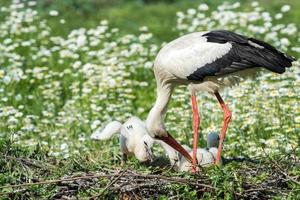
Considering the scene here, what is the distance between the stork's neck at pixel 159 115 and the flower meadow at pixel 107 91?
20.6 inches

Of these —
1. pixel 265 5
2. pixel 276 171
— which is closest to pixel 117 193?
pixel 276 171

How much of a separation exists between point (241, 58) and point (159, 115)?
83cm

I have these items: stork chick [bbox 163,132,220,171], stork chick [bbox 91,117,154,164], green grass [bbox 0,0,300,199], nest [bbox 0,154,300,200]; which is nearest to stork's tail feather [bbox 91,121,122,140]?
stork chick [bbox 91,117,154,164]

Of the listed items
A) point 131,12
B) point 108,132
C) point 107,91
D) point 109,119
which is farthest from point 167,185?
point 131,12

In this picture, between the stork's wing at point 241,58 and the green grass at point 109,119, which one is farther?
the stork's wing at point 241,58

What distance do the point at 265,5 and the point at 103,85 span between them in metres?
5.18

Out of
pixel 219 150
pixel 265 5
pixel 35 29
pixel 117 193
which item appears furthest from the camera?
pixel 265 5

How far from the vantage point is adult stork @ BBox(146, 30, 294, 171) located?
8.63 metres

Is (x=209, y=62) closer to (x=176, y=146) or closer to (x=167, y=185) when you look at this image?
(x=176, y=146)

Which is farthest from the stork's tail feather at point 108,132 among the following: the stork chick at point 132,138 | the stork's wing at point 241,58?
the stork's wing at point 241,58

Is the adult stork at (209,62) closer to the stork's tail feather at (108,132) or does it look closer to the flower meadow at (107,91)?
the stork's tail feather at (108,132)

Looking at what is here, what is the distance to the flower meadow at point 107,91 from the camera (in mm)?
9953

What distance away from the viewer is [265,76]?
10984 mm

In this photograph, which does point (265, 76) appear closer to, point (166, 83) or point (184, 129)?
point (184, 129)
